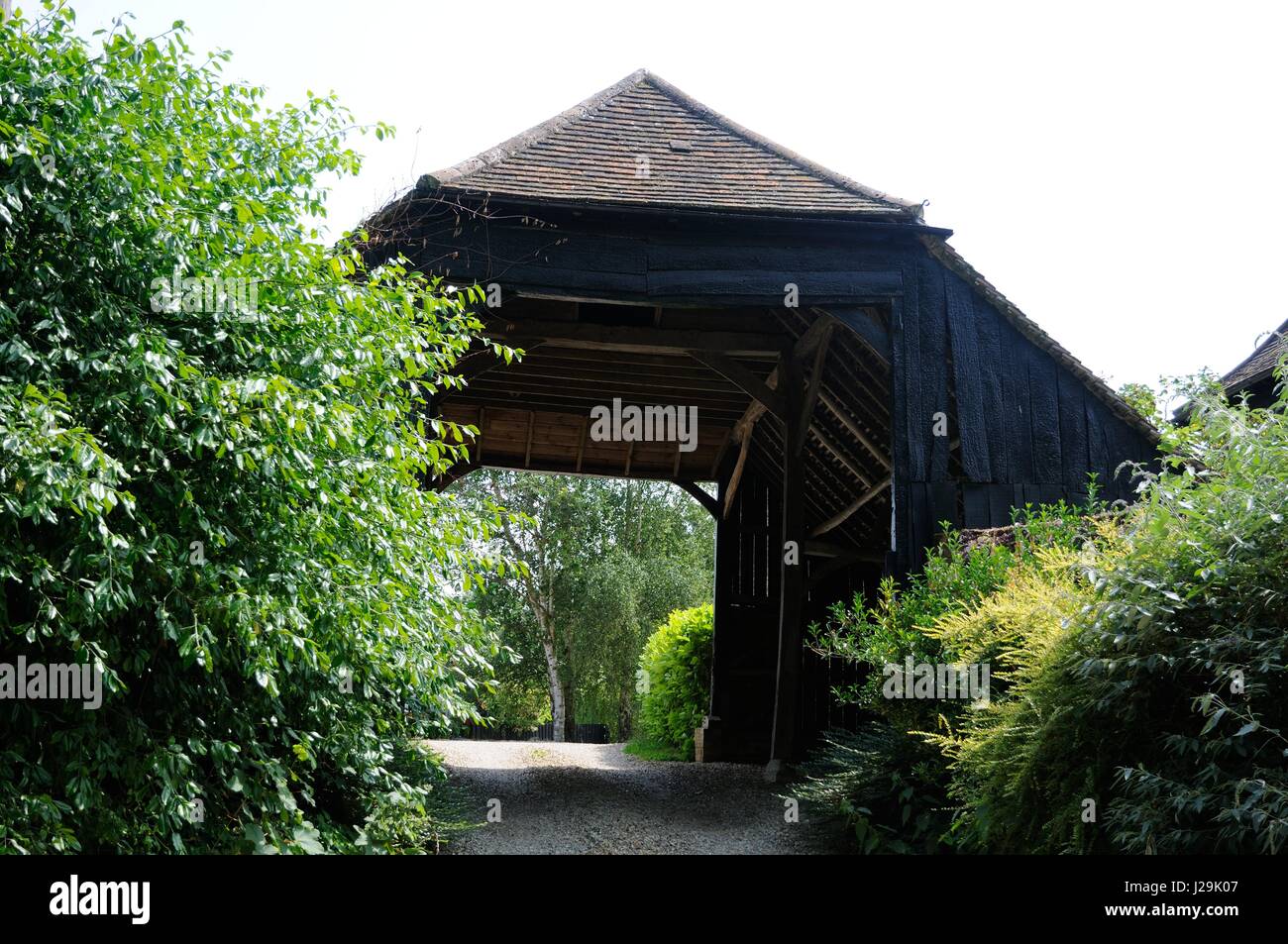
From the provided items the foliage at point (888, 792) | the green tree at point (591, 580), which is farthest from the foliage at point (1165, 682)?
the green tree at point (591, 580)

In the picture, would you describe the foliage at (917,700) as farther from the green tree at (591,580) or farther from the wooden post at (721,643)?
the green tree at (591,580)

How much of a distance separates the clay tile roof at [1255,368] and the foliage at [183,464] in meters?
9.01


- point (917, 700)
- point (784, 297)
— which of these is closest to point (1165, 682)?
point (917, 700)

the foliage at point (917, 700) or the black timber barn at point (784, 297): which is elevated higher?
the black timber barn at point (784, 297)

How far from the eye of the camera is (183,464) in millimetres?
4730

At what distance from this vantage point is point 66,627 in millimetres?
4047

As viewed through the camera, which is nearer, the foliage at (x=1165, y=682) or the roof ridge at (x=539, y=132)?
the foliage at (x=1165, y=682)

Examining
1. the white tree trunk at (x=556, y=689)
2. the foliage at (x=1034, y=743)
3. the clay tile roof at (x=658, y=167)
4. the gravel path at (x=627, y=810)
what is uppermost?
the clay tile roof at (x=658, y=167)

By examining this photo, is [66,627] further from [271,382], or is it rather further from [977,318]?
[977,318]

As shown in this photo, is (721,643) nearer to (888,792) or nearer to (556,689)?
(888,792)

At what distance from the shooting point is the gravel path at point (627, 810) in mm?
7418
